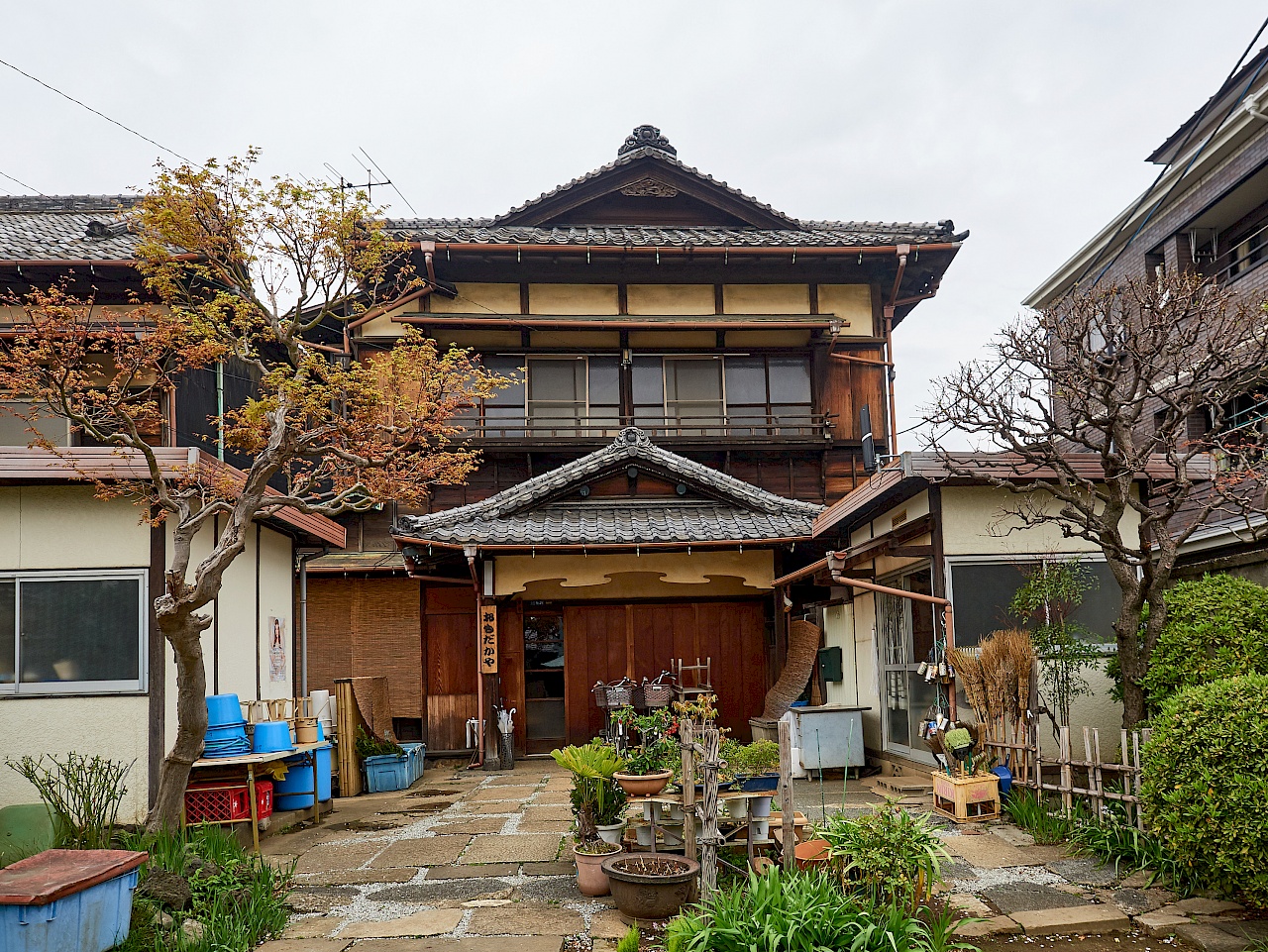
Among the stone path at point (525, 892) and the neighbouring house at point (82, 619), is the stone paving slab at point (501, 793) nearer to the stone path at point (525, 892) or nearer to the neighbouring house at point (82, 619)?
the stone path at point (525, 892)

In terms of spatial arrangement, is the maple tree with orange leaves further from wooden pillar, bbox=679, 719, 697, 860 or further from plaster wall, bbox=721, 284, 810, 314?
plaster wall, bbox=721, 284, 810, 314

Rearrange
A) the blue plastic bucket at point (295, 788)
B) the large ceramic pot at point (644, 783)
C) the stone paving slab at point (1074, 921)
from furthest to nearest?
the blue plastic bucket at point (295, 788)
the large ceramic pot at point (644, 783)
the stone paving slab at point (1074, 921)

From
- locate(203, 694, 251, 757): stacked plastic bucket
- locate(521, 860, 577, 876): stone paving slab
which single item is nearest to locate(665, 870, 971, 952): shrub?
locate(521, 860, 577, 876): stone paving slab

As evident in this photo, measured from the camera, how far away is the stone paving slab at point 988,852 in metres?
6.99

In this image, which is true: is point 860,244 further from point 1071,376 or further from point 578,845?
point 578,845

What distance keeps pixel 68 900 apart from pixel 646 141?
16.9 m

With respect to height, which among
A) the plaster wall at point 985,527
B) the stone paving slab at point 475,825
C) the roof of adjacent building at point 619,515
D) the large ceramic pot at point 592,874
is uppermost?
the roof of adjacent building at point 619,515

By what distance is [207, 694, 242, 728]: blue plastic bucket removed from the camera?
8859 mm

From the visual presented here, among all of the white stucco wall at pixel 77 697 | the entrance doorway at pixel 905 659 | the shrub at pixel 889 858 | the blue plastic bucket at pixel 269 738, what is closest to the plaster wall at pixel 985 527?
the entrance doorway at pixel 905 659

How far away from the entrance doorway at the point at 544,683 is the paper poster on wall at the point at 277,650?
3.99 m

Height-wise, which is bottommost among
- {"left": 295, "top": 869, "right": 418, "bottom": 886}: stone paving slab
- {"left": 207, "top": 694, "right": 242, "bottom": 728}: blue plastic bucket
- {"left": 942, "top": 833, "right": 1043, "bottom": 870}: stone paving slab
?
{"left": 295, "top": 869, "right": 418, "bottom": 886}: stone paving slab

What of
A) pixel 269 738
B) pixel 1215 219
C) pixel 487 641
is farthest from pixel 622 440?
pixel 1215 219

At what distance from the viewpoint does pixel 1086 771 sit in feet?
25.8

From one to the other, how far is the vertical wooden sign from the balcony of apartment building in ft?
12.4
